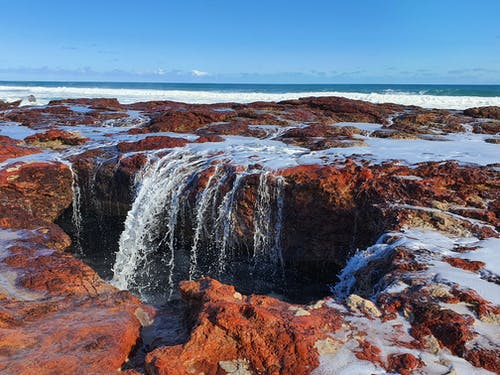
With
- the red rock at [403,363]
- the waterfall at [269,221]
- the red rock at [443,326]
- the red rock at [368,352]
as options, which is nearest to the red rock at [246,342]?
the red rock at [368,352]

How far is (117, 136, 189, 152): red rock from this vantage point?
6672mm

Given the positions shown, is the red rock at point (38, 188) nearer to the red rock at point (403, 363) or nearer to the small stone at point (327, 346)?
the small stone at point (327, 346)

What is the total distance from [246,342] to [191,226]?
3.54 meters

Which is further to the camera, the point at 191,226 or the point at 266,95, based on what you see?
the point at 266,95

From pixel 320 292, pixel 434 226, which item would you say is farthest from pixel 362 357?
pixel 320 292

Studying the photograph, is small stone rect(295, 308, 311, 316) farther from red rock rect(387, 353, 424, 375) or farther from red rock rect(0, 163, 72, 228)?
red rock rect(0, 163, 72, 228)

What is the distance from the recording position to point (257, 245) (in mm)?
Result: 5203

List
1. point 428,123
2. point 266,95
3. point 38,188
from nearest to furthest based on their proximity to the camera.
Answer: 1. point 38,188
2. point 428,123
3. point 266,95

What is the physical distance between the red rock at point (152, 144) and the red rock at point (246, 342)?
4.57 m

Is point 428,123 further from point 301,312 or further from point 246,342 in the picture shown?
point 246,342

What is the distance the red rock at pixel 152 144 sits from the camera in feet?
21.9

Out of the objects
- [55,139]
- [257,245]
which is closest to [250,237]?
A: [257,245]

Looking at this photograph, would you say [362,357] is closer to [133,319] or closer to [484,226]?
[133,319]

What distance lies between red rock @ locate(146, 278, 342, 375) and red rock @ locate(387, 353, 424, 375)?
36 centimetres
